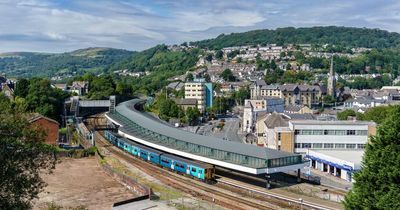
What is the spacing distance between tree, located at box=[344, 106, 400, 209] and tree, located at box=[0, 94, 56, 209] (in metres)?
10.5

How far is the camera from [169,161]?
37781mm

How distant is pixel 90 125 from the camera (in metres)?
68.5

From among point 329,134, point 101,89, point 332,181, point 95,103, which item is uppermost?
point 101,89

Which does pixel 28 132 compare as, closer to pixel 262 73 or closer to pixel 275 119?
pixel 275 119

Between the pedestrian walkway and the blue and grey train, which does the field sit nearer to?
the blue and grey train

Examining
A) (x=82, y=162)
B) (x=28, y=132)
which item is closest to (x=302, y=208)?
(x=28, y=132)

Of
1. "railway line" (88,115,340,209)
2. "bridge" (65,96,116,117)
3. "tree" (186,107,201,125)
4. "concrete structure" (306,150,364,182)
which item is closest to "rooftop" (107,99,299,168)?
"railway line" (88,115,340,209)

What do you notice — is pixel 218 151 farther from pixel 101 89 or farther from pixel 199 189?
pixel 101 89

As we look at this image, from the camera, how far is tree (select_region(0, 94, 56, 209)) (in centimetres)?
1189

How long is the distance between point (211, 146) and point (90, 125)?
124 ft

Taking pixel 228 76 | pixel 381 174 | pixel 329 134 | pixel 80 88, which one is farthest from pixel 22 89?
pixel 228 76

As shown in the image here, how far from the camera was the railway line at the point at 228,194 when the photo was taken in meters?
27.0

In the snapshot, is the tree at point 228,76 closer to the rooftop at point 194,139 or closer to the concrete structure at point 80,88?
the concrete structure at point 80,88

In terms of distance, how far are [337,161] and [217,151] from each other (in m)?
11.4
